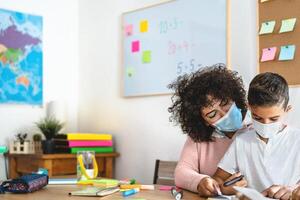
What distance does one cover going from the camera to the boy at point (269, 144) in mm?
1467

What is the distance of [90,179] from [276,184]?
94 centimetres

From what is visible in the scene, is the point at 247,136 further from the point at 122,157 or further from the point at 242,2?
the point at 122,157

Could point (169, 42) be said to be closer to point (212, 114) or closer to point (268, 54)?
point (268, 54)

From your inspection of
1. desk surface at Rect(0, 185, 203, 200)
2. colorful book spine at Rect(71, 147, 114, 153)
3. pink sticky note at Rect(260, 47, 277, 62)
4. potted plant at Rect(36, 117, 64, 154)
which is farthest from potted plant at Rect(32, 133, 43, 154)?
pink sticky note at Rect(260, 47, 277, 62)

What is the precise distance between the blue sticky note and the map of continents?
1813mm

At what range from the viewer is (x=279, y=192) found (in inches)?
54.0

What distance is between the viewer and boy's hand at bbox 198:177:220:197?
1545mm

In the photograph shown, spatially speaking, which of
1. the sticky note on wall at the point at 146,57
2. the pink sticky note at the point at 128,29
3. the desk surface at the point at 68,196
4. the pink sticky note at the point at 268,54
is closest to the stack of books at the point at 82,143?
the sticky note on wall at the point at 146,57

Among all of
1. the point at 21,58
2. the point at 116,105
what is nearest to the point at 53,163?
the point at 116,105

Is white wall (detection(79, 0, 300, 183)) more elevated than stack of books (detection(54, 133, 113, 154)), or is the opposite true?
white wall (detection(79, 0, 300, 183))

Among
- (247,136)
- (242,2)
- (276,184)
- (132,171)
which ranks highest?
(242,2)

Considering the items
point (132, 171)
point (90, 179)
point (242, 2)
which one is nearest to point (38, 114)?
point (132, 171)

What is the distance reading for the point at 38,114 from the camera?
325 centimetres

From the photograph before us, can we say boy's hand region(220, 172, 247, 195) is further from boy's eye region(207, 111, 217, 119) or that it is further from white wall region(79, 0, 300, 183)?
white wall region(79, 0, 300, 183)
